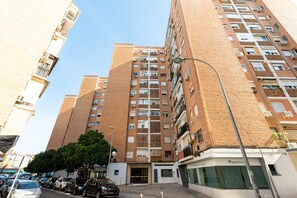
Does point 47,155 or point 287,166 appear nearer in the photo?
point 287,166

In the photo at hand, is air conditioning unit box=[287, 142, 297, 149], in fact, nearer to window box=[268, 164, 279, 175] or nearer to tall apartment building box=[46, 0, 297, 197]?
tall apartment building box=[46, 0, 297, 197]

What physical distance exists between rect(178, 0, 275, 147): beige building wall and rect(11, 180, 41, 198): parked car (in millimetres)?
13292

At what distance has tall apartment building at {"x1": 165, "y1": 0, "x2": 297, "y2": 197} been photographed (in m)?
12.0

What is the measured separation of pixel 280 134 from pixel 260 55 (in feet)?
37.2

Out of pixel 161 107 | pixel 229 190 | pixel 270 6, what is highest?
pixel 270 6

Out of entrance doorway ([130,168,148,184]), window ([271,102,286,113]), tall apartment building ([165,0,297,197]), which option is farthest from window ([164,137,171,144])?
window ([271,102,286,113])

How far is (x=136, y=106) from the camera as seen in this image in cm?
3272

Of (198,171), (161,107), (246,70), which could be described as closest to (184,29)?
(246,70)

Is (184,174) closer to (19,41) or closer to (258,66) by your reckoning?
(258,66)

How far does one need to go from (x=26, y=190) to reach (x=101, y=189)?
4.79 meters

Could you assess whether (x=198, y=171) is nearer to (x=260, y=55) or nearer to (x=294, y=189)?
(x=294, y=189)

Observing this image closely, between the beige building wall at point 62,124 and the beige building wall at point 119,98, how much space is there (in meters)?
22.3

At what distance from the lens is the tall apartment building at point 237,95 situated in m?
12.0

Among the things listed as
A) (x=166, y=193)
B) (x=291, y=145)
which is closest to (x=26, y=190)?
(x=166, y=193)
